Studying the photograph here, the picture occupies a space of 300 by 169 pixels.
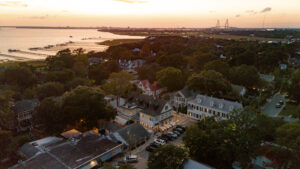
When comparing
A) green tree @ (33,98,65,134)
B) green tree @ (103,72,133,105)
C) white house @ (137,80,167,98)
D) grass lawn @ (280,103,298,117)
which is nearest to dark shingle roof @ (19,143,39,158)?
green tree @ (33,98,65,134)

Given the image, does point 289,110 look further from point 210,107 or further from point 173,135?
point 173,135

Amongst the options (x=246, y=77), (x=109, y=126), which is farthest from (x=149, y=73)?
(x=109, y=126)

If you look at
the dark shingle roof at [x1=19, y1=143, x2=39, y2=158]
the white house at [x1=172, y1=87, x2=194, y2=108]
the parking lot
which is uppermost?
the white house at [x1=172, y1=87, x2=194, y2=108]

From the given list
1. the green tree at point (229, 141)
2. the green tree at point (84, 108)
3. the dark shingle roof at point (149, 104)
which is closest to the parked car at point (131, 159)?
the green tree at point (229, 141)

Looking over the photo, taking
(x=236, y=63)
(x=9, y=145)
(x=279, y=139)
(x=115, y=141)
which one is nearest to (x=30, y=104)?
(x=9, y=145)

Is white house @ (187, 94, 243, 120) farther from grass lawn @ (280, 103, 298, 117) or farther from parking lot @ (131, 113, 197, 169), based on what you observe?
grass lawn @ (280, 103, 298, 117)
